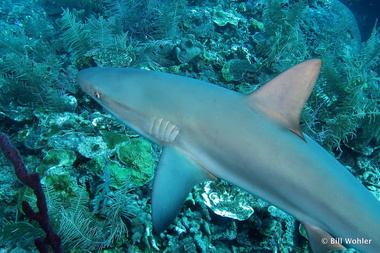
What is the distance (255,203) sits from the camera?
348 cm

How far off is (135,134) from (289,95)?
2493 mm

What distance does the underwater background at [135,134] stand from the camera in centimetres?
279

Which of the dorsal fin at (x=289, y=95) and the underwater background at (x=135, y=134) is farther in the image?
the underwater background at (x=135, y=134)

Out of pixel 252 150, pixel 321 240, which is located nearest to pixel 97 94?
pixel 252 150

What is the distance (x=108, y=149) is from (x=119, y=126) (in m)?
0.57

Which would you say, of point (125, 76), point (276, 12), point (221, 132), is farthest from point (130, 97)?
point (276, 12)

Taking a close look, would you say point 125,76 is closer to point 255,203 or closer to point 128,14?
point 255,203

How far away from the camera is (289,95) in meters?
1.97

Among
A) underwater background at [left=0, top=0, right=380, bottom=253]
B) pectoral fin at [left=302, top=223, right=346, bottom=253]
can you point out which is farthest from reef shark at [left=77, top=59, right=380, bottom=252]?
underwater background at [left=0, top=0, right=380, bottom=253]

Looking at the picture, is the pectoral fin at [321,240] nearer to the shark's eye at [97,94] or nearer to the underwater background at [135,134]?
the underwater background at [135,134]

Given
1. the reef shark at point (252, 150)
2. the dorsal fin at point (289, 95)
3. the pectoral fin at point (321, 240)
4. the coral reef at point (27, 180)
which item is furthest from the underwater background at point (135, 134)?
the dorsal fin at point (289, 95)


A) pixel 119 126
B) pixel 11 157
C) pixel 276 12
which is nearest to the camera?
pixel 11 157

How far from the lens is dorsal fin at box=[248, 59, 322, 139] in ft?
6.26

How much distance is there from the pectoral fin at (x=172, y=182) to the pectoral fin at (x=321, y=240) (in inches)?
35.0
